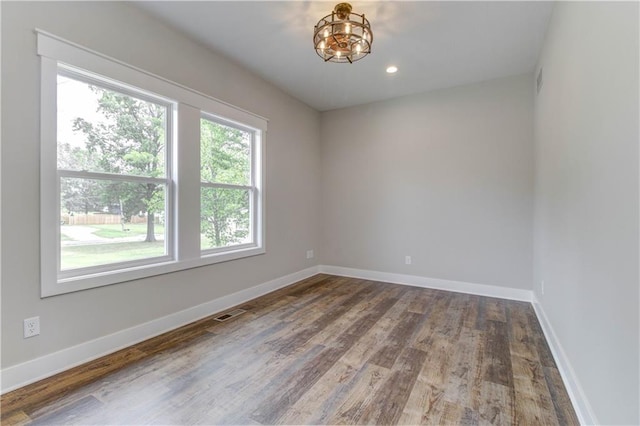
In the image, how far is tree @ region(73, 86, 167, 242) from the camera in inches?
89.7

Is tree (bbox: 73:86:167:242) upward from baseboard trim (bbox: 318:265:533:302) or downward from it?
upward

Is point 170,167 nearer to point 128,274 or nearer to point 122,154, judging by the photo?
point 122,154

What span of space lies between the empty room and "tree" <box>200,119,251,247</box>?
27mm

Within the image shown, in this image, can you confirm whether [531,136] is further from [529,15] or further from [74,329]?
[74,329]

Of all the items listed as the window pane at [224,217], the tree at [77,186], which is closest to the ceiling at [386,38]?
the tree at [77,186]

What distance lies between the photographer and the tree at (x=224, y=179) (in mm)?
3145

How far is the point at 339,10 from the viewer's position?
2.27 metres

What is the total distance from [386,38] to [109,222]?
302cm

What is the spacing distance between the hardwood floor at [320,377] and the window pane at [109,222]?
2.59ft

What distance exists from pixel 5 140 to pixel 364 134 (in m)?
4.01

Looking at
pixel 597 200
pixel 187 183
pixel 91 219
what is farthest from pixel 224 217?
pixel 597 200

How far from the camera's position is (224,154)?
133 inches

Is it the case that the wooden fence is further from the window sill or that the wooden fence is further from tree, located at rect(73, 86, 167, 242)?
the window sill

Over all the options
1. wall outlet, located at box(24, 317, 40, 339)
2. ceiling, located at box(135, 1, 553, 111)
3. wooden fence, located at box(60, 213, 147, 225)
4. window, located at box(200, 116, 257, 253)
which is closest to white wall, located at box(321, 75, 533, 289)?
ceiling, located at box(135, 1, 553, 111)
